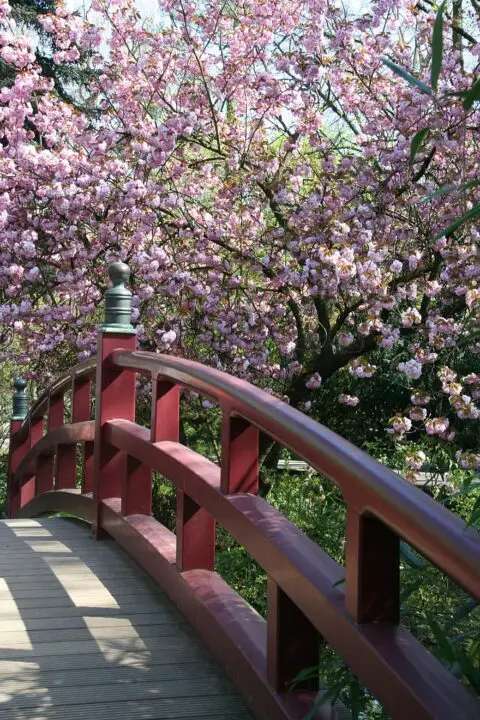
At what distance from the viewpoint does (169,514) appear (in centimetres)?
879

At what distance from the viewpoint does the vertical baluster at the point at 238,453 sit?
2727 mm

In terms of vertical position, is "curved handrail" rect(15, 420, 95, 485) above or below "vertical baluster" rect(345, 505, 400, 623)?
below

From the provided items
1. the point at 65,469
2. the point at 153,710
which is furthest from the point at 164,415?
the point at 65,469

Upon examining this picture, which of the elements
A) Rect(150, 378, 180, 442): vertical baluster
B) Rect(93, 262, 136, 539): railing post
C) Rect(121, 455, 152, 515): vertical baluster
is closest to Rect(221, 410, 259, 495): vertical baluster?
Rect(150, 378, 180, 442): vertical baluster

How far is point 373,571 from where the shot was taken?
6.13ft

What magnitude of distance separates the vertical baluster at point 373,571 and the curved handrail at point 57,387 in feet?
9.79

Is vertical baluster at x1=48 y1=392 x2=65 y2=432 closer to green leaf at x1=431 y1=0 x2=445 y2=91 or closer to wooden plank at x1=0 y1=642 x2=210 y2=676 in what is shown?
wooden plank at x1=0 y1=642 x2=210 y2=676

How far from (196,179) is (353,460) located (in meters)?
5.91

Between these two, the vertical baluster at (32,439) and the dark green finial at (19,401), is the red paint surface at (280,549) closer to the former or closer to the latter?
the vertical baluster at (32,439)

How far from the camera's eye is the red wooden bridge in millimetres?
1726

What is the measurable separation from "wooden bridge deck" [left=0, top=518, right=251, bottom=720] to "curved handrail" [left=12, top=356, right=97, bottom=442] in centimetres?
127

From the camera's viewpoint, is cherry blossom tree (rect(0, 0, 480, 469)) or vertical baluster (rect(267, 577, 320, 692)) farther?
cherry blossom tree (rect(0, 0, 480, 469))

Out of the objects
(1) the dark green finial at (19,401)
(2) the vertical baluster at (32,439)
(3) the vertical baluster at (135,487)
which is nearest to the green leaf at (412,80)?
(3) the vertical baluster at (135,487)

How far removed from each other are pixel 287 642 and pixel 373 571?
0.53 m
